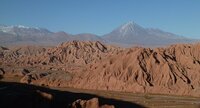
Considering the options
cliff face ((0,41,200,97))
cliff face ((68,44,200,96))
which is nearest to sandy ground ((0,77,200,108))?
cliff face ((68,44,200,96))

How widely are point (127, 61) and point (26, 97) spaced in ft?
141

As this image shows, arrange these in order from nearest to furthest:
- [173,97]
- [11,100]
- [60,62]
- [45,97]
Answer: [11,100] < [45,97] < [173,97] < [60,62]

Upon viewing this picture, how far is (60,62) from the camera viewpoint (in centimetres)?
13312

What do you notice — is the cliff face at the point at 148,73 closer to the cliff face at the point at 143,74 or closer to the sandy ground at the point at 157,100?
the cliff face at the point at 143,74

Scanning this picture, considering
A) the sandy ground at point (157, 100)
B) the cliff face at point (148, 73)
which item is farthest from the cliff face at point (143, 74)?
the sandy ground at point (157, 100)

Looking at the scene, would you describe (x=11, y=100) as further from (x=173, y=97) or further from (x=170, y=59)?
(x=170, y=59)

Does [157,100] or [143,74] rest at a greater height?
[143,74]

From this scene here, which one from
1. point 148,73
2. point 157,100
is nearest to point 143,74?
point 148,73

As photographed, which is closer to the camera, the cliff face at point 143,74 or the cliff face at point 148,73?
the cliff face at point 148,73

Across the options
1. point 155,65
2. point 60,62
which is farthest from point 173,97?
point 60,62

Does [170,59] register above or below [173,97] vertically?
above

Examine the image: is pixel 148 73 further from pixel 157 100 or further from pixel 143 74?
pixel 157 100

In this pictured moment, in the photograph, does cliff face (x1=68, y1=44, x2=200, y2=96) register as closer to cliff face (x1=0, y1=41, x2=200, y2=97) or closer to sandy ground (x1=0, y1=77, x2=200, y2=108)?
cliff face (x1=0, y1=41, x2=200, y2=97)

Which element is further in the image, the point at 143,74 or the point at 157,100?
the point at 143,74
